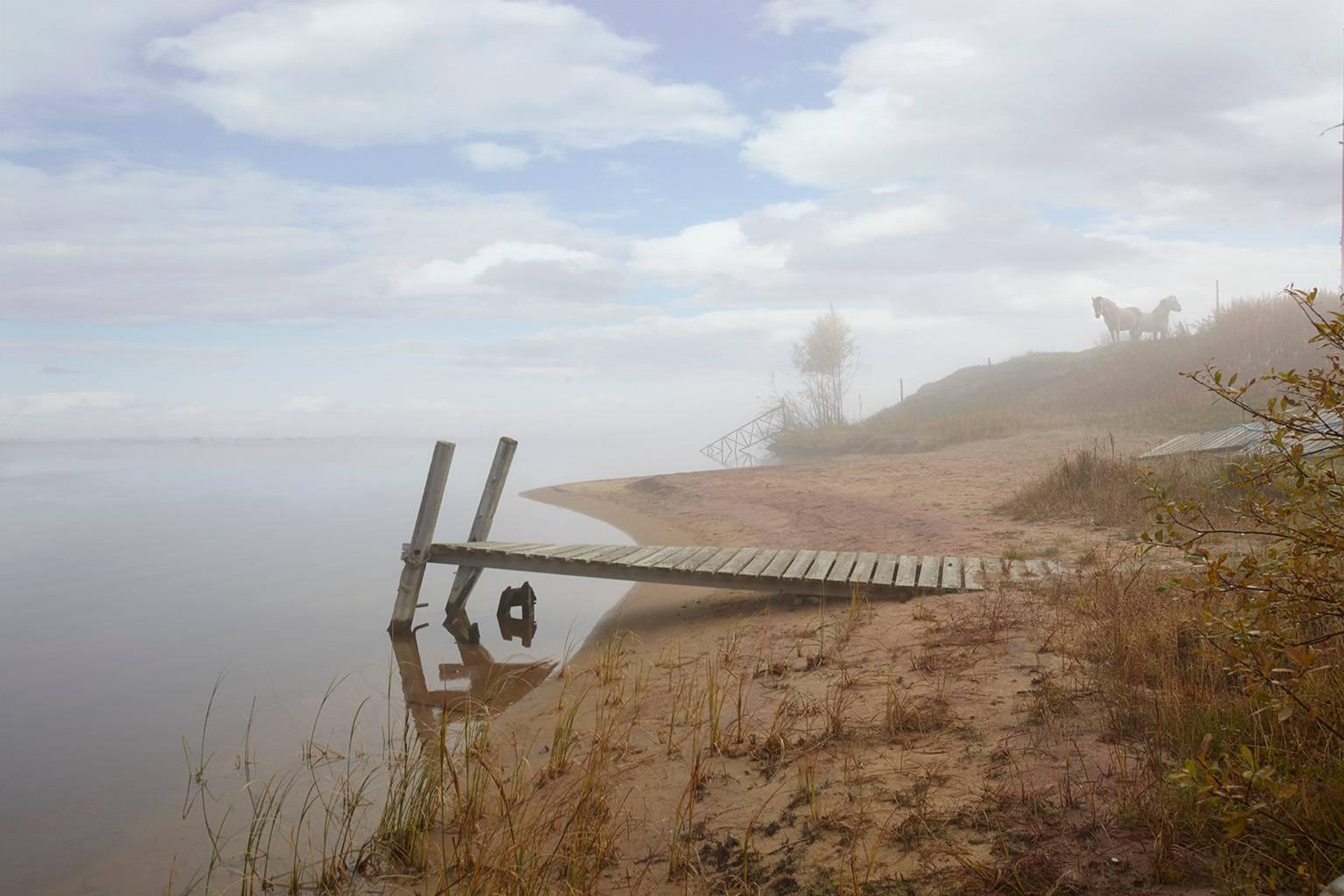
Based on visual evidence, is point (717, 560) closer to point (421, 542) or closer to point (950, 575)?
point (950, 575)

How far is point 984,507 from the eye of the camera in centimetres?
1270

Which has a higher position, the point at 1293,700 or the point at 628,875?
the point at 1293,700

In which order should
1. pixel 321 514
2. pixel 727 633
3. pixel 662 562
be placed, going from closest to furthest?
pixel 727 633
pixel 662 562
pixel 321 514

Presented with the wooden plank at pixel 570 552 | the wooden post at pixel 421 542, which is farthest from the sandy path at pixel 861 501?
the wooden post at pixel 421 542

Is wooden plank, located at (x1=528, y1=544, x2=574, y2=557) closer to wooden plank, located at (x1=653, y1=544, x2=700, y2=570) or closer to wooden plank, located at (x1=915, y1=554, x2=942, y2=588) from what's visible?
wooden plank, located at (x1=653, y1=544, x2=700, y2=570)

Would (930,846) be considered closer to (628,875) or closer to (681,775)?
(628,875)

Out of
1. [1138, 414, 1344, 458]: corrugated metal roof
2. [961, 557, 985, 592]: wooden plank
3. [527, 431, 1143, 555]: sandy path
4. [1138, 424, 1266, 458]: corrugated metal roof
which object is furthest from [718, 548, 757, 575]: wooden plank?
[1138, 424, 1266, 458]: corrugated metal roof

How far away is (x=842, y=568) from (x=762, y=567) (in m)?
0.72

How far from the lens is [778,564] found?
26.2ft

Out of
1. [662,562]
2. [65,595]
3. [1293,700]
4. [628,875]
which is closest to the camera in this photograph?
[1293,700]

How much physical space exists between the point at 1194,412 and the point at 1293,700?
783 inches

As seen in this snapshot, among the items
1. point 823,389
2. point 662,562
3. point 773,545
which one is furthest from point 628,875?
point 823,389

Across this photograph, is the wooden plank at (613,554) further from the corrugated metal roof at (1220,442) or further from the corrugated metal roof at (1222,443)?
the corrugated metal roof at (1220,442)

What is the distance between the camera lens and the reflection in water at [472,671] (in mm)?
6883
